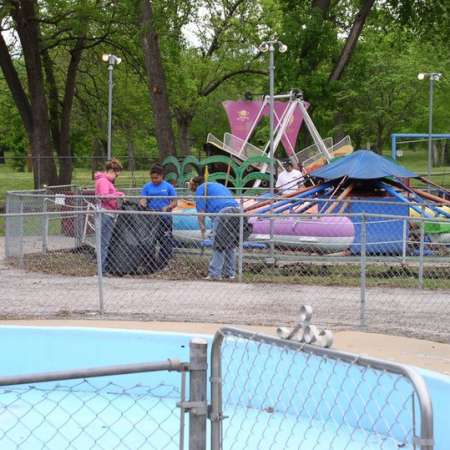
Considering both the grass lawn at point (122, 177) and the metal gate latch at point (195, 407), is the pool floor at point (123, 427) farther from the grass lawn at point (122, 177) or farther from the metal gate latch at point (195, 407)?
the grass lawn at point (122, 177)

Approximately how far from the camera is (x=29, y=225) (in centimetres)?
1773

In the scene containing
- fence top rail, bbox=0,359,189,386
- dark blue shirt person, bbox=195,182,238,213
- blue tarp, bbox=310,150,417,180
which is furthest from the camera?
blue tarp, bbox=310,150,417,180

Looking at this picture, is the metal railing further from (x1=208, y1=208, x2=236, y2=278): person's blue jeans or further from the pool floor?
(x1=208, y1=208, x2=236, y2=278): person's blue jeans

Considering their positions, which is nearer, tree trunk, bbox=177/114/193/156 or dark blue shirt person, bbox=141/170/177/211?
dark blue shirt person, bbox=141/170/177/211

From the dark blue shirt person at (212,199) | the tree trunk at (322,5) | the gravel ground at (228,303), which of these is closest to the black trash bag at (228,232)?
the gravel ground at (228,303)

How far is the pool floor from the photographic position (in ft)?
22.2

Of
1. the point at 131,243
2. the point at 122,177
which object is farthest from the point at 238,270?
the point at 122,177

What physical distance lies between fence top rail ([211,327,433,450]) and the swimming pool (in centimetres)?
245

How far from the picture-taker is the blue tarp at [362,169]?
1662cm

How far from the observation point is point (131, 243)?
13.3 meters

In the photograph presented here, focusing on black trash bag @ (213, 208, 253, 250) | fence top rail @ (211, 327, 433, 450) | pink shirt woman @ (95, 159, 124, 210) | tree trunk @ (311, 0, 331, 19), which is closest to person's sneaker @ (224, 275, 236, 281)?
black trash bag @ (213, 208, 253, 250)

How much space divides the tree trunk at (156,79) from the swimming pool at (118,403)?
15.3 meters

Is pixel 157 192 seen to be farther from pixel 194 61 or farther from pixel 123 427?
pixel 194 61

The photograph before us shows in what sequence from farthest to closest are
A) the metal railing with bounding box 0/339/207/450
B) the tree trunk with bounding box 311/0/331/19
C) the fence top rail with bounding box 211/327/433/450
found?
1. the tree trunk with bounding box 311/0/331/19
2. the metal railing with bounding box 0/339/207/450
3. the fence top rail with bounding box 211/327/433/450
